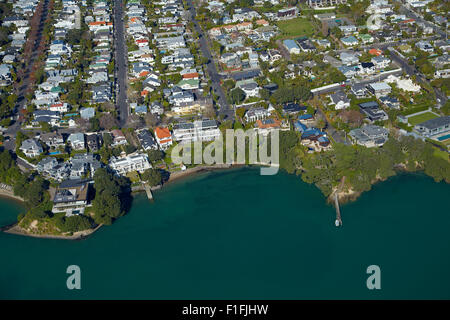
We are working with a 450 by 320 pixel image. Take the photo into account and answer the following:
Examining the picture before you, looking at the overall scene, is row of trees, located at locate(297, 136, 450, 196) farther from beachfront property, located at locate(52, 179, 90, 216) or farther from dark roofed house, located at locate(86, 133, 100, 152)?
dark roofed house, located at locate(86, 133, 100, 152)

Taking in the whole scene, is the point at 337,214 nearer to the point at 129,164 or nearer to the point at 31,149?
the point at 129,164

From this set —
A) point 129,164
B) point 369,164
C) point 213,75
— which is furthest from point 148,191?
point 213,75

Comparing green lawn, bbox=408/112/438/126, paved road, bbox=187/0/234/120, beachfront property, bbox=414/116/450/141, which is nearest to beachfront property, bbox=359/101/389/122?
green lawn, bbox=408/112/438/126

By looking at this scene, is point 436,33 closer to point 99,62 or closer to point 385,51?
point 385,51

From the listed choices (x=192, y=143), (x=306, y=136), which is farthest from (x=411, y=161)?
(x=192, y=143)

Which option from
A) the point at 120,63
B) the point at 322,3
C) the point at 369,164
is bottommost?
the point at 369,164

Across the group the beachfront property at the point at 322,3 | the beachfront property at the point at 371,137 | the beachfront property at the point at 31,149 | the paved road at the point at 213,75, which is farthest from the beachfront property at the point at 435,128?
the beachfront property at the point at 322,3

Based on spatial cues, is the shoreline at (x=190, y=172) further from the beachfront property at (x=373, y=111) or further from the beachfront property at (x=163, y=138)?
the beachfront property at (x=373, y=111)
